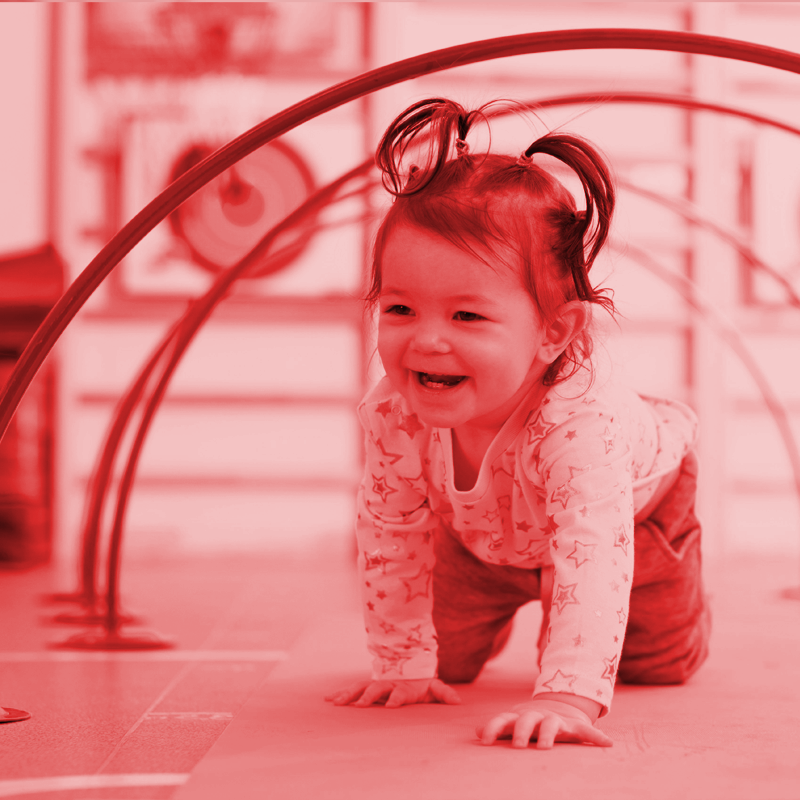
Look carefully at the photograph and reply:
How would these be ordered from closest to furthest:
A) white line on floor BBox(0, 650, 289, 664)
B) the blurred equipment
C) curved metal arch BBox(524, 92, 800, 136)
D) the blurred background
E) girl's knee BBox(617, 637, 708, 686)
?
girl's knee BBox(617, 637, 708, 686)
curved metal arch BBox(524, 92, 800, 136)
white line on floor BBox(0, 650, 289, 664)
the blurred equipment
the blurred background

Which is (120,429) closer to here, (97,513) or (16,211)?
(97,513)

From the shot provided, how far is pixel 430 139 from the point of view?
0.97 m

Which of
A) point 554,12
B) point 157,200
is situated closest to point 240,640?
point 157,200

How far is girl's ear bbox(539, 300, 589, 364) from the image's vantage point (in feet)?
3.14

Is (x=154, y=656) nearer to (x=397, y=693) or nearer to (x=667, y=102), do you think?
(x=397, y=693)

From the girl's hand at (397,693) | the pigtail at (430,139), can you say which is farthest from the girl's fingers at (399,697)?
the pigtail at (430,139)

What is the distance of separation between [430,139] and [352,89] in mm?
90

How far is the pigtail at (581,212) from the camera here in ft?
3.03

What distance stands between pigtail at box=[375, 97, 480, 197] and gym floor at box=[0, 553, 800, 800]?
48 centimetres

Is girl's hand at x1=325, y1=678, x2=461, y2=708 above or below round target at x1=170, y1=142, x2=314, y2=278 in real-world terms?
below

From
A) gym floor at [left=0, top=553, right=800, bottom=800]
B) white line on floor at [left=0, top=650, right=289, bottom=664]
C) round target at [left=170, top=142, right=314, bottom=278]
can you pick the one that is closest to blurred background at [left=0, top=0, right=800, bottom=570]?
round target at [left=170, top=142, right=314, bottom=278]

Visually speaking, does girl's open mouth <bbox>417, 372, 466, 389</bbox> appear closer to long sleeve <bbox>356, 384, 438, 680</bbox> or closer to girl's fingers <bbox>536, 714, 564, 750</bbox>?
long sleeve <bbox>356, 384, 438, 680</bbox>

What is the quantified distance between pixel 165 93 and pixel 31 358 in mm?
2103

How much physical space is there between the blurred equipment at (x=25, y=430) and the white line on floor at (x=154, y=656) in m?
1.10
